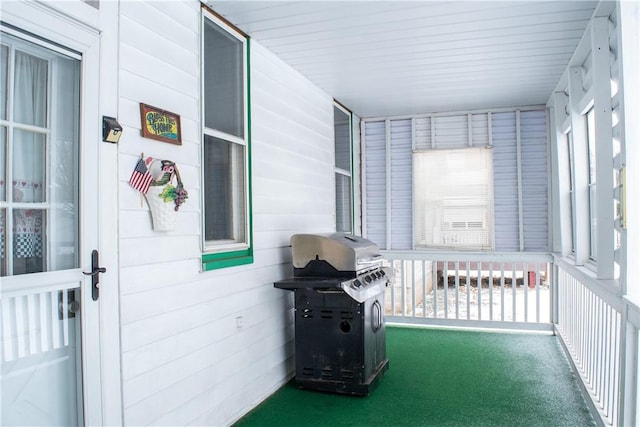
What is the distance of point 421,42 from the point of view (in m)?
4.00

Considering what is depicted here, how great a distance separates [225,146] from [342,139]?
310 cm

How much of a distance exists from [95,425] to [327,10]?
9.79 ft

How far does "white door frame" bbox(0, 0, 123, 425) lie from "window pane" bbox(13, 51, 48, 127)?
157mm

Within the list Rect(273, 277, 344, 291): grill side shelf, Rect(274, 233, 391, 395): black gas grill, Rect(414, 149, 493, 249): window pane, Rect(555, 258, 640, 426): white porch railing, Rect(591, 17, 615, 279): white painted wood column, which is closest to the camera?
Rect(555, 258, 640, 426): white porch railing

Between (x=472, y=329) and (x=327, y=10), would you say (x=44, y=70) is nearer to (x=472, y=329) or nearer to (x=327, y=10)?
(x=327, y=10)

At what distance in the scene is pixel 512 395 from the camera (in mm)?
3916

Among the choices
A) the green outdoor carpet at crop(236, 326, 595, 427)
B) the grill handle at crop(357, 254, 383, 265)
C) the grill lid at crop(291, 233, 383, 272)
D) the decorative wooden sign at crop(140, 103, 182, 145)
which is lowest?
the green outdoor carpet at crop(236, 326, 595, 427)

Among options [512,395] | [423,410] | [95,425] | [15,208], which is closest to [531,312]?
[512,395]

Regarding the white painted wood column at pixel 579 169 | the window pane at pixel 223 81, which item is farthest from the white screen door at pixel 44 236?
the white painted wood column at pixel 579 169

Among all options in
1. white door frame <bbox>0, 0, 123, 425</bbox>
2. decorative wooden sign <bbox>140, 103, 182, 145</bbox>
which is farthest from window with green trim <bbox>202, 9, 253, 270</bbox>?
white door frame <bbox>0, 0, 123, 425</bbox>

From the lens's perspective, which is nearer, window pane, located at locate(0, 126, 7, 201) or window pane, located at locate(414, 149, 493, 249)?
window pane, located at locate(0, 126, 7, 201)

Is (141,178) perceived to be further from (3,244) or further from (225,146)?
(225,146)

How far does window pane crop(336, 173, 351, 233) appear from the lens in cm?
624

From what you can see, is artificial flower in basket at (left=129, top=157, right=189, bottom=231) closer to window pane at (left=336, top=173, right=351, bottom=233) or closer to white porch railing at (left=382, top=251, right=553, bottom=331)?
window pane at (left=336, top=173, right=351, bottom=233)
